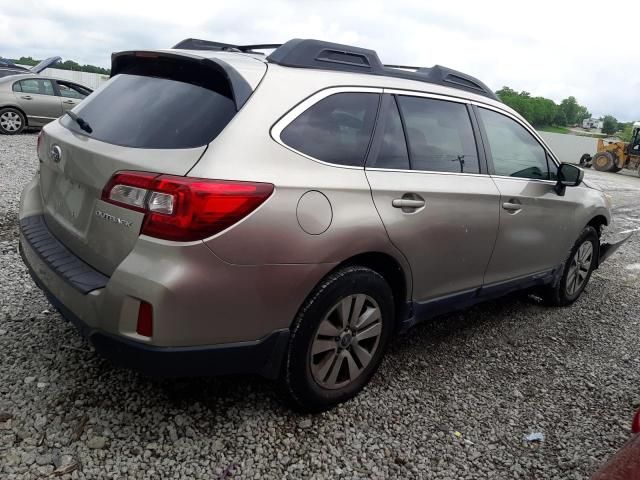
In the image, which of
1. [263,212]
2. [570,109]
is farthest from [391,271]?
[570,109]

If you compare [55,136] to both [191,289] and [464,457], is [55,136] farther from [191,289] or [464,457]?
[464,457]

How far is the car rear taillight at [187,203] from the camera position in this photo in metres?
2.08

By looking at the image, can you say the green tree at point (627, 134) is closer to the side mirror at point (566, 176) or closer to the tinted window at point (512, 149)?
the side mirror at point (566, 176)

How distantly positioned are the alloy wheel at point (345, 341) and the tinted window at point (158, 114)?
1017 mm

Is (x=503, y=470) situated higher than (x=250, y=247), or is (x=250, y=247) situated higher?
(x=250, y=247)

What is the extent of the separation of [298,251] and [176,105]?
0.85 m

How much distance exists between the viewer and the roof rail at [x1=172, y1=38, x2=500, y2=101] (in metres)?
2.66

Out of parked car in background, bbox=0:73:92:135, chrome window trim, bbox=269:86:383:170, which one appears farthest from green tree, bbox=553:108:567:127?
chrome window trim, bbox=269:86:383:170

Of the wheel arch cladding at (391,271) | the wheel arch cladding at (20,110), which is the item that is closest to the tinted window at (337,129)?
the wheel arch cladding at (391,271)

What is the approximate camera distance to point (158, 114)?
2422 mm

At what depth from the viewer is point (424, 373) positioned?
131 inches

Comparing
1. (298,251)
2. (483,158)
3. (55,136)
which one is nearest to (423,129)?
(483,158)

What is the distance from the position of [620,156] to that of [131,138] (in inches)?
1199

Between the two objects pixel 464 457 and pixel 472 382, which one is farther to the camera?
pixel 472 382
